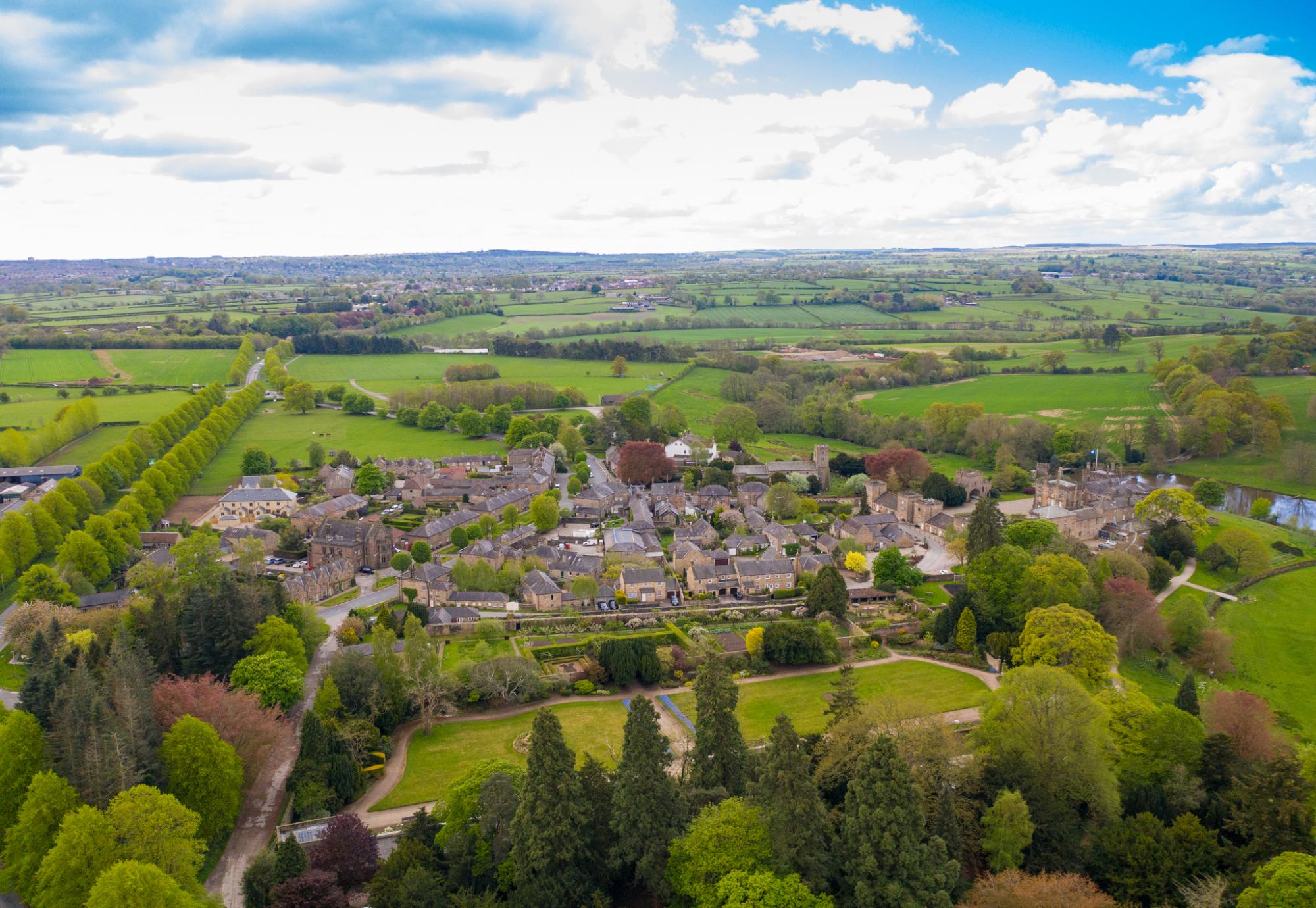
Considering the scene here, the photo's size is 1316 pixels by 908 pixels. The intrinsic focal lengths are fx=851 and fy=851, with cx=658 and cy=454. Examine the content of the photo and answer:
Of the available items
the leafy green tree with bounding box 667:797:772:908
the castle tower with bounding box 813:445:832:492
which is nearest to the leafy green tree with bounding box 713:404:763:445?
the castle tower with bounding box 813:445:832:492

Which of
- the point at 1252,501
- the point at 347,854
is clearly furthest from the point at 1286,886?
the point at 1252,501

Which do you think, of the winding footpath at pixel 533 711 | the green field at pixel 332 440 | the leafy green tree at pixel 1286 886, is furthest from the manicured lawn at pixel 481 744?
the green field at pixel 332 440

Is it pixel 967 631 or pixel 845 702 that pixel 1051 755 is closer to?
pixel 845 702

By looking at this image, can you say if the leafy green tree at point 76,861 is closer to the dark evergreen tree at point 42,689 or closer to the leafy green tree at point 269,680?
the dark evergreen tree at point 42,689

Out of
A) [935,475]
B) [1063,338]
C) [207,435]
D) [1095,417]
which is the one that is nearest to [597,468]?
[935,475]

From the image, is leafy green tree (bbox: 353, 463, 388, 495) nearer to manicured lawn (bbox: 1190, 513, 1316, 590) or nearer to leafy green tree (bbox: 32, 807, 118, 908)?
leafy green tree (bbox: 32, 807, 118, 908)

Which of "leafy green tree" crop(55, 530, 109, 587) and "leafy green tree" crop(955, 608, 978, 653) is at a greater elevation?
"leafy green tree" crop(55, 530, 109, 587)

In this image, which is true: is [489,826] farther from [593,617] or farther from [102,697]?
[593,617]
